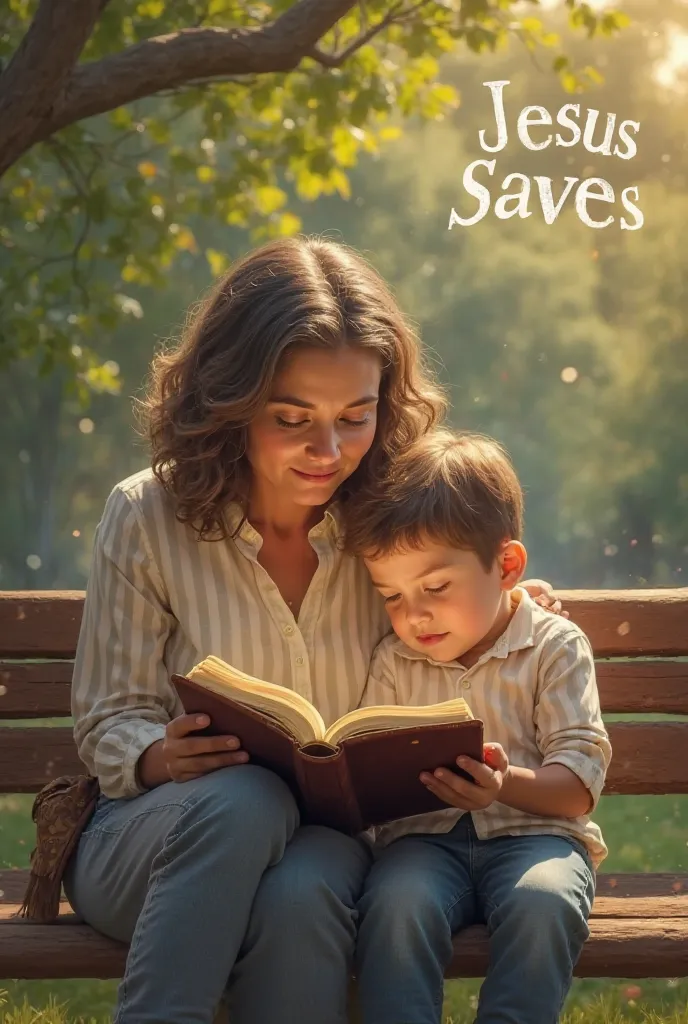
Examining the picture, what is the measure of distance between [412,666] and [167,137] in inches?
196

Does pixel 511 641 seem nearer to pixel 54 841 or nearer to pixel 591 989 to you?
pixel 54 841

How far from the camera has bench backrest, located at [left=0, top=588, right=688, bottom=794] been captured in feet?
11.6

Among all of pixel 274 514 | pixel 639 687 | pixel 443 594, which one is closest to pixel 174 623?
pixel 274 514

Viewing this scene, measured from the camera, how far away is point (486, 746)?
250 cm

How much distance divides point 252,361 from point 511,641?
76 cm

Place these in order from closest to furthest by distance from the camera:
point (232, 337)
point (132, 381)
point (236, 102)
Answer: point (232, 337)
point (236, 102)
point (132, 381)

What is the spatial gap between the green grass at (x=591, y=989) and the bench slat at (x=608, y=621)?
1107 millimetres

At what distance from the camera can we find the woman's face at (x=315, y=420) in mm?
2711

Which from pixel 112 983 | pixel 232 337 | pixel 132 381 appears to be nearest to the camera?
pixel 232 337

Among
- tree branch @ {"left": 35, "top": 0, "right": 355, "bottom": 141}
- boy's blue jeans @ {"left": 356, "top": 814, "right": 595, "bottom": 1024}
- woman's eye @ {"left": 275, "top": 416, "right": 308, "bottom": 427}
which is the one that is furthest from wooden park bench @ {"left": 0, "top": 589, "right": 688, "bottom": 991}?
tree branch @ {"left": 35, "top": 0, "right": 355, "bottom": 141}

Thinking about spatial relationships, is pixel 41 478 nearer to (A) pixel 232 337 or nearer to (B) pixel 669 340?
(B) pixel 669 340

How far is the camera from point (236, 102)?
6801 millimetres

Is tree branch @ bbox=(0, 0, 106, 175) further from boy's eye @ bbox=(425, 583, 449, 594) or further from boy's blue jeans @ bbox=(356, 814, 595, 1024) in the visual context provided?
boy's blue jeans @ bbox=(356, 814, 595, 1024)

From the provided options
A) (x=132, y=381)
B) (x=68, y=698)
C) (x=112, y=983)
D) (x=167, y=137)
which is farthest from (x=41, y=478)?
(x=68, y=698)
